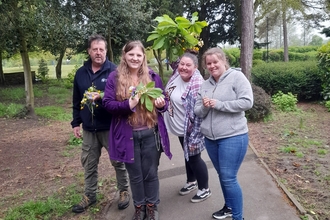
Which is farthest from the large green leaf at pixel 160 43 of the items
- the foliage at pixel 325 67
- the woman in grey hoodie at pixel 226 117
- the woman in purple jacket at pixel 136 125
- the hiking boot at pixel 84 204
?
the foliage at pixel 325 67

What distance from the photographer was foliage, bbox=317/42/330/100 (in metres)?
9.88

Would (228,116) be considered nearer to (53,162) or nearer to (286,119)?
(53,162)

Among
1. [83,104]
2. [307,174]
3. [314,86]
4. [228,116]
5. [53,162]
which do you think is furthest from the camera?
[314,86]

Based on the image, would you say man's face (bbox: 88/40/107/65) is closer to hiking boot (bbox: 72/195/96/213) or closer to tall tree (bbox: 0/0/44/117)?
hiking boot (bbox: 72/195/96/213)

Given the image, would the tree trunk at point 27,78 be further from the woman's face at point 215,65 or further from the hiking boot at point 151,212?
the woman's face at point 215,65

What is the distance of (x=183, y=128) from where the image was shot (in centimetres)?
353

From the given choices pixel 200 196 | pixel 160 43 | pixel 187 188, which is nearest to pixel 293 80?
pixel 187 188

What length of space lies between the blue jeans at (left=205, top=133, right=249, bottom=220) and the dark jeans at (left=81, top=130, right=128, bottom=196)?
119cm

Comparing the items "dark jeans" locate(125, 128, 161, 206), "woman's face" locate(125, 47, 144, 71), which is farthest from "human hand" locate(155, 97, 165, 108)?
"woman's face" locate(125, 47, 144, 71)

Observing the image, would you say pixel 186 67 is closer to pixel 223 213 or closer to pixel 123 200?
pixel 223 213

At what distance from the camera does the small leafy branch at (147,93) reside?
2.90 m

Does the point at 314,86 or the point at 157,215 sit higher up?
the point at 314,86

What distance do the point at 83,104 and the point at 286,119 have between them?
21.8 ft

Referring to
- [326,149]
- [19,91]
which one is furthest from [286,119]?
[19,91]
